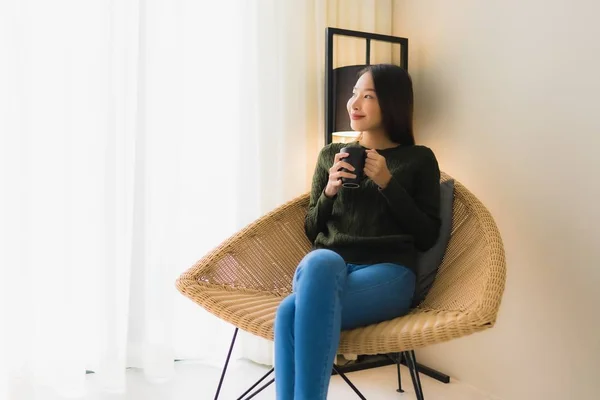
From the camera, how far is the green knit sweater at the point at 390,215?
1.43m

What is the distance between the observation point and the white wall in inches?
61.8

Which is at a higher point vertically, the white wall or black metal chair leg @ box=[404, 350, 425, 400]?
the white wall

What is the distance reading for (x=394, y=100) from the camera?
159 centimetres

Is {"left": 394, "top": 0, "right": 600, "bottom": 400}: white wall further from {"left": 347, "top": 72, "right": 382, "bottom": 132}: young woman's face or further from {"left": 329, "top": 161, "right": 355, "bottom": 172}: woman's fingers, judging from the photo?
{"left": 329, "top": 161, "right": 355, "bottom": 172}: woman's fingers

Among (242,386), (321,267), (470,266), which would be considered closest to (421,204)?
(470,266)

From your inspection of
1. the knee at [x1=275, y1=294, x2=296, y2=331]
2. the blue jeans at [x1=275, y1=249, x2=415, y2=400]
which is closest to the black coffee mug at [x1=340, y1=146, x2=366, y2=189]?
the blue jeans at [x1=275, y1=249, x2=415, y2=400]

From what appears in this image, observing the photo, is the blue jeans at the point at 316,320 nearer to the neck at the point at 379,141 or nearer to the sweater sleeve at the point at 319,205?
the sweater sleeve at the point at 319,205

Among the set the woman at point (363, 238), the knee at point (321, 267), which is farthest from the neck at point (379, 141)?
the knee at point (321, 267)

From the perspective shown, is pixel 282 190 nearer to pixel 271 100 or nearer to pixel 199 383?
pixel 271 100

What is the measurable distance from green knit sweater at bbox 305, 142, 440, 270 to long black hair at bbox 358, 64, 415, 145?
0.05m

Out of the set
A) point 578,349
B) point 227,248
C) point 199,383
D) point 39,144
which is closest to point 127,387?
point 199,383

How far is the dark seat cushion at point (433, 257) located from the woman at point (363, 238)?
2.5 inches

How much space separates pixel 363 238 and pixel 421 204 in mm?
187

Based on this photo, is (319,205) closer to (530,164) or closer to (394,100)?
(394,100)
